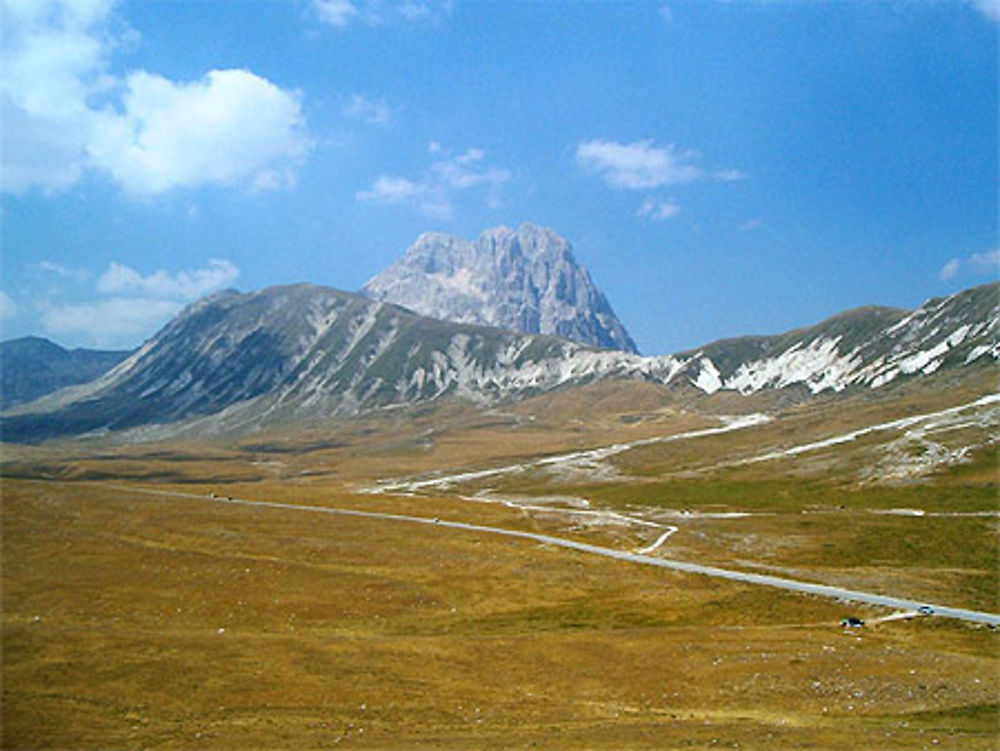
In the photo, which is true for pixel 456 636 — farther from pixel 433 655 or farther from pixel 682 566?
pixel 682 566

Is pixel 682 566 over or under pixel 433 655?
under

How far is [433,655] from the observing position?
55.9m

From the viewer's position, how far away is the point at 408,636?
6412cm

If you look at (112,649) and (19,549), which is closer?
(112,649)

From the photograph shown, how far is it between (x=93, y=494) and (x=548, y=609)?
9059 centimetres

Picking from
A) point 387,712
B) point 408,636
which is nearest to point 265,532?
point 408,636

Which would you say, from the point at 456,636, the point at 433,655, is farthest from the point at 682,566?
the point at 433,655

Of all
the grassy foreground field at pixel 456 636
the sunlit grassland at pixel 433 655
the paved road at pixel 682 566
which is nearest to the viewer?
the sunlit grassland at pixel 433 655

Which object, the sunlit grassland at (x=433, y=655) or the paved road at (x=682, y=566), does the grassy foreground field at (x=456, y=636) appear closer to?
the sunlit grassland at (x=433, y=655)

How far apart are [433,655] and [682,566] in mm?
50935

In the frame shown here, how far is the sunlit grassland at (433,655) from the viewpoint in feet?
128

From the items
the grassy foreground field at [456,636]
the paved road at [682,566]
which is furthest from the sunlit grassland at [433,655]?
the paved road at [682,566]

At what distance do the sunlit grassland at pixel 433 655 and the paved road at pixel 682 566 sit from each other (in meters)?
4.42

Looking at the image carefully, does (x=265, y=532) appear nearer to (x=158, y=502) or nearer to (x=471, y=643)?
(x=158, y=502)
